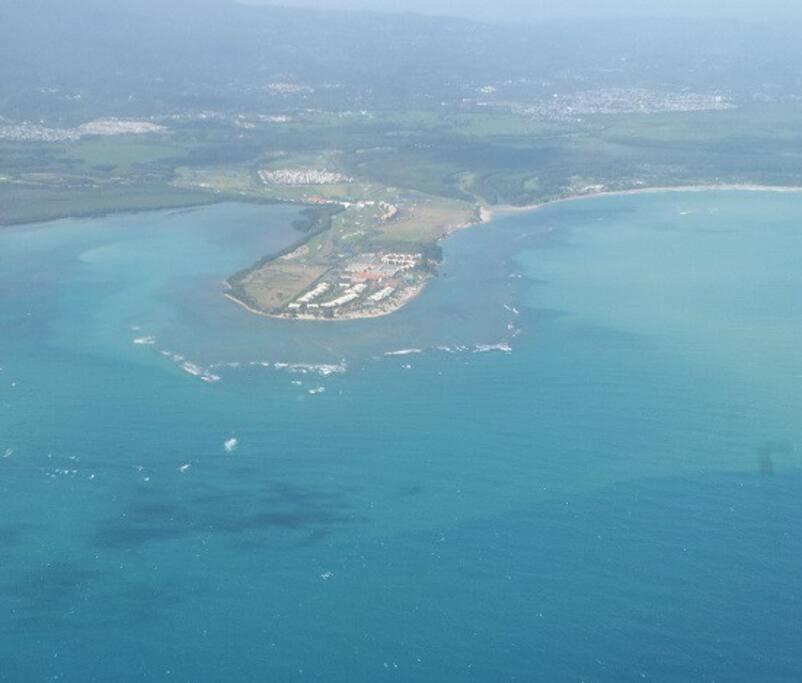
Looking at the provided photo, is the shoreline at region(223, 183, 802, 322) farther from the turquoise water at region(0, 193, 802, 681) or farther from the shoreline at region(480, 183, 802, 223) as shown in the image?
the turquoise water at region(0, 193, 802, 681)

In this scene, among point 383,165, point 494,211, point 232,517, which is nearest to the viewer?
point 232,517

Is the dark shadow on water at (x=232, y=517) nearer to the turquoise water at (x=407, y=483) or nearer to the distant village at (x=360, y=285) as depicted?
the turquoise water at (x=407, y=483)

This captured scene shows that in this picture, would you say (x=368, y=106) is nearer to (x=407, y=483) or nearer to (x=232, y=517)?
(x=407, y=483)

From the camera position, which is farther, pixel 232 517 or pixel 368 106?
pixel 368 106

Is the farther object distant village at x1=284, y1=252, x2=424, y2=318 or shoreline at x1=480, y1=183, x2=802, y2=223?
shoreline at x1=480, y1=183, x2=802, y2=223

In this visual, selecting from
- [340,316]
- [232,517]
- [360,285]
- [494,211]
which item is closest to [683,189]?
[494,211]

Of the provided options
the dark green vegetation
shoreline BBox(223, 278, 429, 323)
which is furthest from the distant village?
the dark green vegetation

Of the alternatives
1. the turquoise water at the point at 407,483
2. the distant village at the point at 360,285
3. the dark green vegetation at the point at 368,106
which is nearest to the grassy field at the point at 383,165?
the dark green vegetation at the point at 368,106

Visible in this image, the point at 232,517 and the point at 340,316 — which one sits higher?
the point at 340,316
